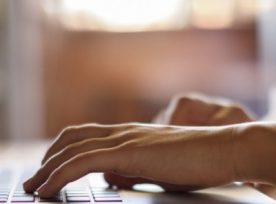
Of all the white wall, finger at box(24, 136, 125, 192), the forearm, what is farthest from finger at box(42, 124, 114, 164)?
the white wall

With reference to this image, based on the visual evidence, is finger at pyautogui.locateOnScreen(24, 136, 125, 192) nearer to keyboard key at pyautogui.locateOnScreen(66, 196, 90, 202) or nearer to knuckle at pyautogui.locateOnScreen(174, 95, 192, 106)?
keyboard key at pyautogui.locateOnScreen(66, 196, 90, 202)

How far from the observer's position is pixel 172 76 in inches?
139

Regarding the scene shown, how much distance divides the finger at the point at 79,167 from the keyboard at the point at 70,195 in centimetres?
1

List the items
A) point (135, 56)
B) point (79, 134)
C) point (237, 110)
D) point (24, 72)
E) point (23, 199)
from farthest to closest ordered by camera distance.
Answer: point (135, 56)
point (24, 72)
point (237, 110)
point (79, 134)
point (23, 199)

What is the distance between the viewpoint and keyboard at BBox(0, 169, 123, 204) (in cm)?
54

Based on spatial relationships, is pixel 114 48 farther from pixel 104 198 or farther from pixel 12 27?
pixel 104 198

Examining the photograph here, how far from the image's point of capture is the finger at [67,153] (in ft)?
1.98

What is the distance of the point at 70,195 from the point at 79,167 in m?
0.03

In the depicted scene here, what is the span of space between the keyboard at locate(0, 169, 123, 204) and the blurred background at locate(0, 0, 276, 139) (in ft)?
8.87

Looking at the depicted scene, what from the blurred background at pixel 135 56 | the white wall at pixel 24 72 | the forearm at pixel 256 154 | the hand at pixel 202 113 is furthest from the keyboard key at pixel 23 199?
the blurred background at pixel 135 56

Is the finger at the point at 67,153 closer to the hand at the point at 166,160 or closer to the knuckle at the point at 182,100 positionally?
the hand at the point at 166,160

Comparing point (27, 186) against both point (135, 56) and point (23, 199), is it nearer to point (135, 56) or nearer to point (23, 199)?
point (23, 199)

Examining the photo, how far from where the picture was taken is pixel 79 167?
1.85ft

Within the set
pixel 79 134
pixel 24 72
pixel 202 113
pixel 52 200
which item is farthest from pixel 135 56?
pixel 52 200
